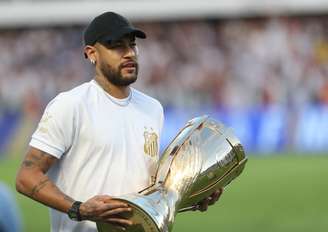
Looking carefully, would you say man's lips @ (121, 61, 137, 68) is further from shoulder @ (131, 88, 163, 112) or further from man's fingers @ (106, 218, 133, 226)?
man's fingers @ (106, 218, 133, 226)

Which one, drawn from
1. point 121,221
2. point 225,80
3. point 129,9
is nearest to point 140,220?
point 121,221

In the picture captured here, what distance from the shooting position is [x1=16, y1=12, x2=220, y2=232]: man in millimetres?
5105

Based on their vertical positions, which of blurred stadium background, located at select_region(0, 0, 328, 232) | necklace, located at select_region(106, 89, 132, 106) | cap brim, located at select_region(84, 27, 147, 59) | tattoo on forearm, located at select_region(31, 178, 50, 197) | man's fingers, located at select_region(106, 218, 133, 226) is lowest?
man's fingers, located at select_region(106, 218, 133, 226)

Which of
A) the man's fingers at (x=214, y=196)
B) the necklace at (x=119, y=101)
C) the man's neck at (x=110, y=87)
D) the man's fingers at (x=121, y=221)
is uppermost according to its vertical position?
the man's neck at (x=110, y=87)

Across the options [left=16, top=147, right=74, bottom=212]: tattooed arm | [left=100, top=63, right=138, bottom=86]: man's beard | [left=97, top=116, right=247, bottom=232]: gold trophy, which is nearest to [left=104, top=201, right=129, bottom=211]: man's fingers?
[left=97, top=116, right=247, bottom=232]: gold trophy

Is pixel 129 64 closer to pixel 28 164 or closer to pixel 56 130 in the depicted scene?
pixel 56 130

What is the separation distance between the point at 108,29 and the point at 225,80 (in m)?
21.7

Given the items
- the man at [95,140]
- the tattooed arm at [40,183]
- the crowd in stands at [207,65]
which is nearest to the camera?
the tattooed arm at [40,183]

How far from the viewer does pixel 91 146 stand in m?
5.24

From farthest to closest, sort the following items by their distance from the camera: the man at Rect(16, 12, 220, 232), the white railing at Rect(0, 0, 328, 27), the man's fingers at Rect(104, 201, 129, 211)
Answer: the white railing at Rect(0, 0, 328, 27) < the man at Rect(16, 12, 220, 232) < the man's fingers at Rect(104, 201, 129, 211)

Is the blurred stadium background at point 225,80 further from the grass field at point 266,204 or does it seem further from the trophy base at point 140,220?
the trophy base at point 140,220

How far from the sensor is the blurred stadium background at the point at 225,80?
51.1 ft

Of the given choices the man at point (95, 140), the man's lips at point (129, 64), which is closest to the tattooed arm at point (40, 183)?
the man at point (95, 140)

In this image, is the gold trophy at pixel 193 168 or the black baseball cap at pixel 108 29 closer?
the gold trophy at pixel 193 168
